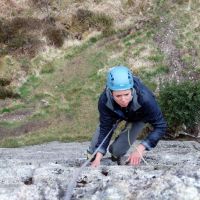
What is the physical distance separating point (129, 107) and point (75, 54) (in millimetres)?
25416

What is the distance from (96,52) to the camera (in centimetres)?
3309

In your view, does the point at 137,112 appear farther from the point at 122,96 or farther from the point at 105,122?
the point at 122,96

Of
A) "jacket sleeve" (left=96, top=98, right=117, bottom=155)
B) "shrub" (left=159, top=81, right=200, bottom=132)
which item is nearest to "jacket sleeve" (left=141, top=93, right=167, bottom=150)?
"jacket sleeve" (left=96, top=98, right=117, bottom=155)

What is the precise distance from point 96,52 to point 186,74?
6.97 meters

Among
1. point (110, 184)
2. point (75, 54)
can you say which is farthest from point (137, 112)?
point (75, 54)

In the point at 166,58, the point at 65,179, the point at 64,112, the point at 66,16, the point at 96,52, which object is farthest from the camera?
the point at 66,16

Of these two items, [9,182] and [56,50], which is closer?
[9,182]

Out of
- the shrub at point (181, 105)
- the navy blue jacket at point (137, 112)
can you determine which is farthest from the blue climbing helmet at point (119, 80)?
the shrub at point (181, 105)

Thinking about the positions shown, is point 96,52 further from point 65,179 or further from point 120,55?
point 65,179

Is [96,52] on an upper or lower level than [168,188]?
lower

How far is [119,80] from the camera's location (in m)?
7.27

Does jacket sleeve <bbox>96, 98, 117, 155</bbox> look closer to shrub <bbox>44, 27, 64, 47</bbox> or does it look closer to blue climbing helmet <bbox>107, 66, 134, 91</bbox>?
blue climbing helmet <bbox>107, 66, 134, 91</bbox>

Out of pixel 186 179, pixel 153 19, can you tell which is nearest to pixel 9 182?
pixel 186 179

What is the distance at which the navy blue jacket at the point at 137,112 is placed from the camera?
7.87 metres
